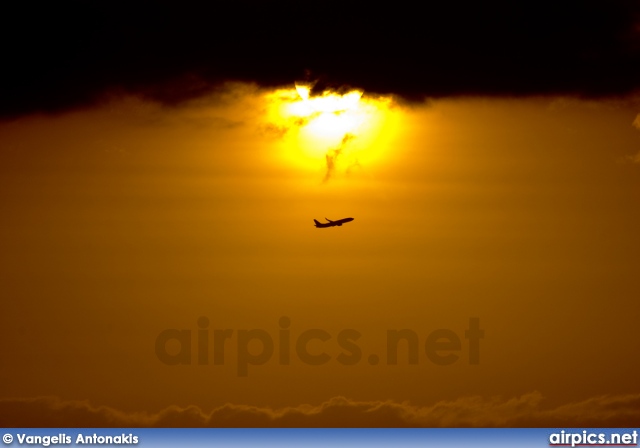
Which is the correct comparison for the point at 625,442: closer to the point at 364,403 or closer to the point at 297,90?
the point at 364,403

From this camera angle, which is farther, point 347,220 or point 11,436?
point 347,220

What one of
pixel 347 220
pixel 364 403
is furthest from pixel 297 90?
pixel 364 403

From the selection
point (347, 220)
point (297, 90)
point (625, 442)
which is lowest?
point (625, 442)

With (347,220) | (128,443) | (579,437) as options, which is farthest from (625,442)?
(128,443)

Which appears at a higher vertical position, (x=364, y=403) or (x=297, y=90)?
(x=297, y=90)

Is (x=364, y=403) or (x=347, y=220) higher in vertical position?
(x=347, y=220)

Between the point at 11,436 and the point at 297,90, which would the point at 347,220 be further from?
the point at 11,436

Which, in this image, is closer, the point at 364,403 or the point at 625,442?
the point at 625,442

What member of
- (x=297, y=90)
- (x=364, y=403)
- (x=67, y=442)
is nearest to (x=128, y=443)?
(x=67, y=442)

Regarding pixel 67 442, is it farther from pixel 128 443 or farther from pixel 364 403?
pixel 364 403
